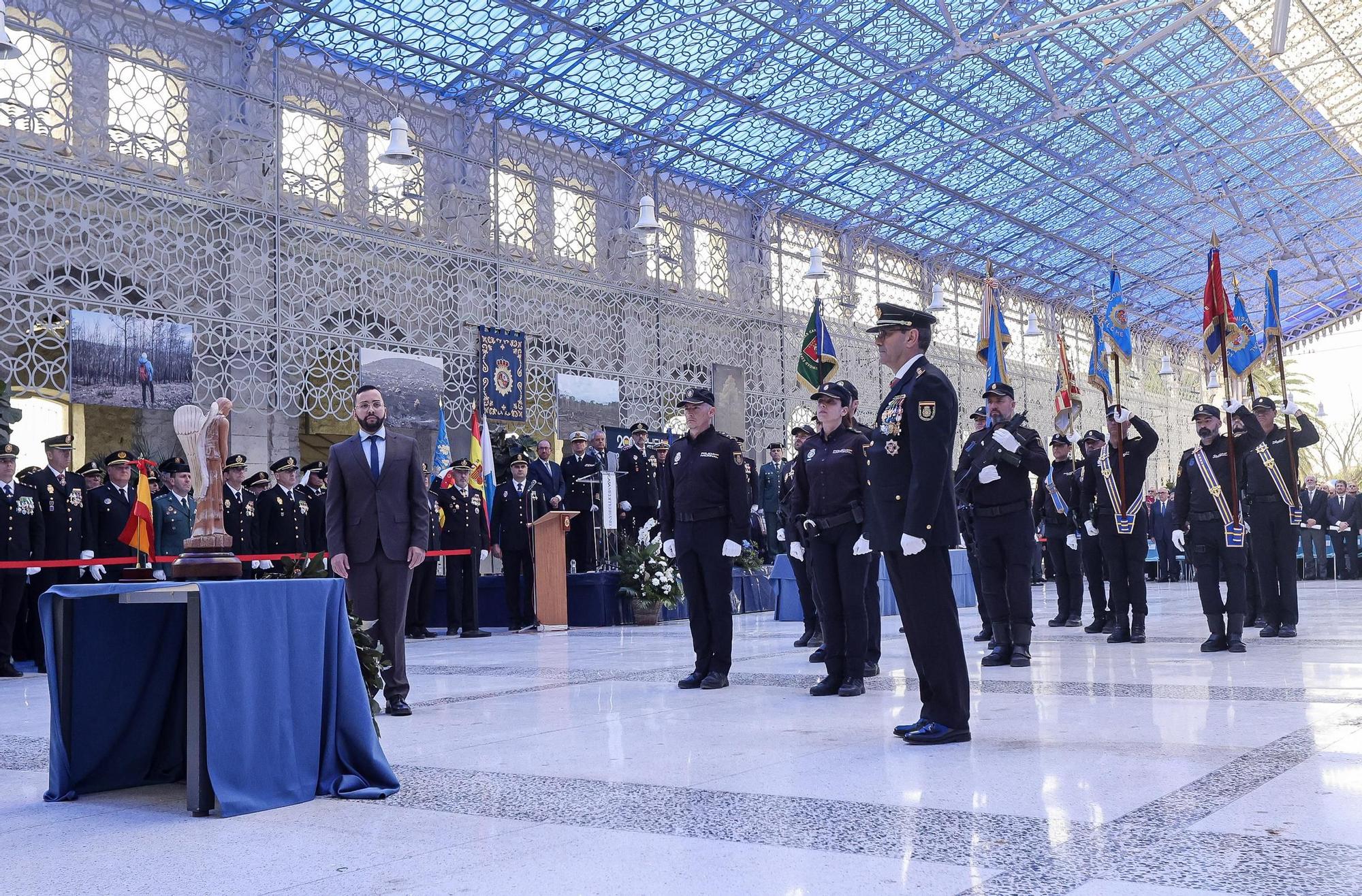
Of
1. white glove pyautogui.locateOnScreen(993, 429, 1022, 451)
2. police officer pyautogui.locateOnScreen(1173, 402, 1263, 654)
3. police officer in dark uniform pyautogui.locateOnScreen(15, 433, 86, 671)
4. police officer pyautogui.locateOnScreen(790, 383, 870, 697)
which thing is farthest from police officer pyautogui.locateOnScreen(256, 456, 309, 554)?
police officer pyautogui.locateOnScreen(1173, 402, 1263, 654)

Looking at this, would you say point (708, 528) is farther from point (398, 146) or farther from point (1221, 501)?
point (398, 146)

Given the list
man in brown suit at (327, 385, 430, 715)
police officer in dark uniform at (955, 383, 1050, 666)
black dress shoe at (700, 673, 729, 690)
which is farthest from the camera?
police officer in dark uniform at (955, 383, 1050, 666)

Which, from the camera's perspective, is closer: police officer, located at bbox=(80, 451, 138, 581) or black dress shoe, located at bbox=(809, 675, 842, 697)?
black dress shoe, located at bbox=(809, 675, 842, 697)

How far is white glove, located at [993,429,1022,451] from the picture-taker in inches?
261

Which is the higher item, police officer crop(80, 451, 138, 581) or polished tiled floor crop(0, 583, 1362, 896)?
police officer crop(80, 451, 138, 581)

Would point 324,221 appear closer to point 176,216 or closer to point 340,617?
point 176,216

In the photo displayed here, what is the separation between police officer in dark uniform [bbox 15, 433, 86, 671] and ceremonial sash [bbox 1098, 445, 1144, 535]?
290 inches

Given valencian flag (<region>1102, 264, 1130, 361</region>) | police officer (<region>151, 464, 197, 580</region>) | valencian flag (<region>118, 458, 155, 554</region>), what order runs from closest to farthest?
valencian flag (<region>118, 458, 155, 554</region>) → valencian flag (<region>1102, 264, 1130, 361</region>) → police officer (<region>151, 464, 197, 580</region>)

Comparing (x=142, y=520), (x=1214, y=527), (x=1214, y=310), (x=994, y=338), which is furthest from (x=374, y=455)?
(x=1214, y=310)

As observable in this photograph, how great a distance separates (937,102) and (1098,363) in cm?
993

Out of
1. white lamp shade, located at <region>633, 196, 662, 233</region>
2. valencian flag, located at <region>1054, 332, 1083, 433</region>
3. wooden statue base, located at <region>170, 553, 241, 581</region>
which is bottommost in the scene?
wooden statue base, located at <region>170, 553, 241, 581</region>

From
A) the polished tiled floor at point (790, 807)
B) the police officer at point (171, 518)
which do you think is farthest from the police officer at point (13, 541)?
the polished tiled floor at point (790, 807)

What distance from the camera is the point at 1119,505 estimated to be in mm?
8164

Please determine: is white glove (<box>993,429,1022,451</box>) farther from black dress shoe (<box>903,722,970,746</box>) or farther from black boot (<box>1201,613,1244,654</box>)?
black dress shoe (<box>903,722,970,746</box>)
